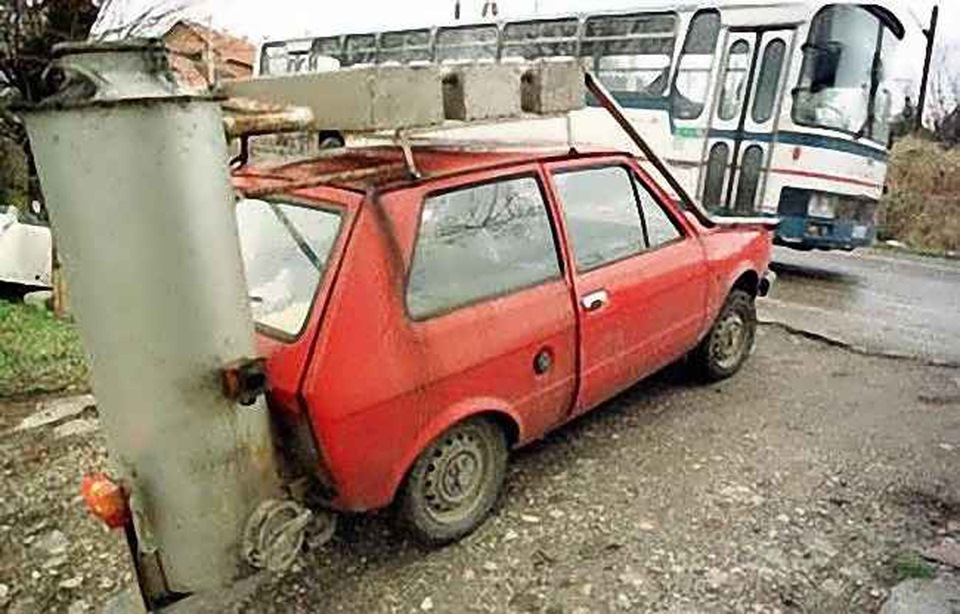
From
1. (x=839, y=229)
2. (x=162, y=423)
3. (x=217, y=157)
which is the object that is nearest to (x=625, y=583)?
(x=162, y=423)

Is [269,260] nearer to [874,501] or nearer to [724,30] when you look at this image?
[874,501]

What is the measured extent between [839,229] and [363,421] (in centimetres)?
759

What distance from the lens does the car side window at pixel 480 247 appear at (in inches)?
124

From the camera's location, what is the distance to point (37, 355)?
17.7ft

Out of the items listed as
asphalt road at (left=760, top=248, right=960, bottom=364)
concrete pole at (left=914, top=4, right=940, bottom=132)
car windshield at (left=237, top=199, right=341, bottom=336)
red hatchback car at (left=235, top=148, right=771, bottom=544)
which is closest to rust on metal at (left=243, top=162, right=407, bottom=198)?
red hatchback car at (left=235, top=148, right=771, bottom=544)

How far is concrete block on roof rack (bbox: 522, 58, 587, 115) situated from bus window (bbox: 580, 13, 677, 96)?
6141 mm

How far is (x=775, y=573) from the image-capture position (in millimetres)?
3139

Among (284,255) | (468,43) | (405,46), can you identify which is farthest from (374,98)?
(405,46)

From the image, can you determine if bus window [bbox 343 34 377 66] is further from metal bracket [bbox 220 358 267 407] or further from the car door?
metal bracket [bbox 220 358 267 407]

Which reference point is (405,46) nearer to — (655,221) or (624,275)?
(655,221)

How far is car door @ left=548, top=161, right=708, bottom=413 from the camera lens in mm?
3764

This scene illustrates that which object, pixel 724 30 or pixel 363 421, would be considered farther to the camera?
pixel 724 30

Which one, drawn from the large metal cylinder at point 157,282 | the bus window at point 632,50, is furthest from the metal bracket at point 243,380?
the bus window at point 632,50

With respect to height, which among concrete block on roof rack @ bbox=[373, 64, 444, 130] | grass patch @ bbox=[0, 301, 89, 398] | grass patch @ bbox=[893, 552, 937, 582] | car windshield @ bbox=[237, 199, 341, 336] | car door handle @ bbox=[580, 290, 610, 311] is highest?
concrete block on roof rack @ bbox=[373, 64, 444, 130]
